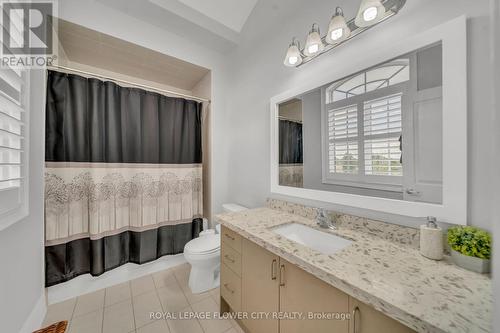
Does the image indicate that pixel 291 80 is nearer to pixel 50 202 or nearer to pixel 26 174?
pixel 26 174

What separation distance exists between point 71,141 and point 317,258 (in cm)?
204

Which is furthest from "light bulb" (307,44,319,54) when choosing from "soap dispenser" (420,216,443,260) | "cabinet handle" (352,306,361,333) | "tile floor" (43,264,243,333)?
"tile floor" (43,264,243,333)

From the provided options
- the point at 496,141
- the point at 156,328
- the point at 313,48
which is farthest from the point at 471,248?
the point at 156,328

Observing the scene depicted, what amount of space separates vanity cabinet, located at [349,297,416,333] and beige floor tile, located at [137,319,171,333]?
129 cm

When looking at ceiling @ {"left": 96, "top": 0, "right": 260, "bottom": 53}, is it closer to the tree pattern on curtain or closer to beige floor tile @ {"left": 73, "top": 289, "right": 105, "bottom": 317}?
the tree pattern on curtain

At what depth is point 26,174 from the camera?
1.12m

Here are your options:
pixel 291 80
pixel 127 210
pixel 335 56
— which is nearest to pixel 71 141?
pixel 127 210

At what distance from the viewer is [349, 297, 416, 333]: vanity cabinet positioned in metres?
0.57

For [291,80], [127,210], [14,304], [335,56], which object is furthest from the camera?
[127,210]

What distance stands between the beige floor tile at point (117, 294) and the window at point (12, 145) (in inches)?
39.5

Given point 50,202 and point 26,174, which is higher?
point 26,174

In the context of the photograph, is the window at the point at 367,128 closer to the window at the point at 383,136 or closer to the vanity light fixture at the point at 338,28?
the window at the point at 383,136

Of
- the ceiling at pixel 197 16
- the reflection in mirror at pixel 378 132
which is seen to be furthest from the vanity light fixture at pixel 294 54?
the ceiling at pixel 197 16

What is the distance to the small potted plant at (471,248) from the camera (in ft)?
2.30
